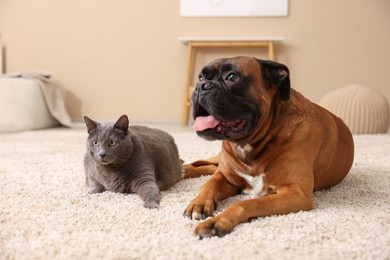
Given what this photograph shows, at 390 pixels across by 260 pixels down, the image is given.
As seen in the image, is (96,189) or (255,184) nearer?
(255,184)

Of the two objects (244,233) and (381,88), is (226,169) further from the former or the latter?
(381,88)

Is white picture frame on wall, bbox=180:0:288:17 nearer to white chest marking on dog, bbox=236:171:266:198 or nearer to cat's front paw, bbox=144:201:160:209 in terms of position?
white chest marking on dog, bbox=236:171:266:198

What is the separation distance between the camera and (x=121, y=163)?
68.0 inches

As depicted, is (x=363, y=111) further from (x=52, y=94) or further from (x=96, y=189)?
(x=52, y=94)

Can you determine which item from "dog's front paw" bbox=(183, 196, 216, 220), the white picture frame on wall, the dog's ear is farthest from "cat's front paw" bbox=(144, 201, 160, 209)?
the white picture frame on wall

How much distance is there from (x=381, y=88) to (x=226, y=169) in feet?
14.1

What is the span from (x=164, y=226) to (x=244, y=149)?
502 millimetres

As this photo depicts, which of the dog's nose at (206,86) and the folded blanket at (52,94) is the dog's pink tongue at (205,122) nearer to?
the dog's nose at (206,86)

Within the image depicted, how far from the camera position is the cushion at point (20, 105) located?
4.41m

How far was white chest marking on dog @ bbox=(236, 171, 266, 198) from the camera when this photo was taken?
1.58 meters

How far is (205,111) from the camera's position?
1.57 metres

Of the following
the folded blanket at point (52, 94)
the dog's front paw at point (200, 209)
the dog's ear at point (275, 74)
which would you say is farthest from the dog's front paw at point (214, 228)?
the folded blanket at point (52, 94)

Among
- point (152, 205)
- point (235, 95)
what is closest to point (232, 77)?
point (235, 95)

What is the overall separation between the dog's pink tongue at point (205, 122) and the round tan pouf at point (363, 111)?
3.09m
